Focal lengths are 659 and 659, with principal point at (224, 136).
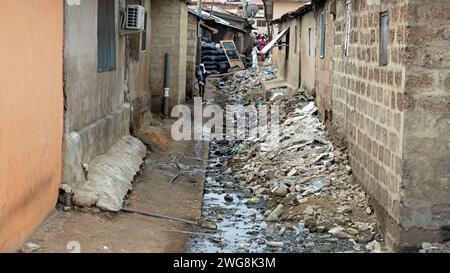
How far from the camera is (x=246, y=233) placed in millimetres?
8742

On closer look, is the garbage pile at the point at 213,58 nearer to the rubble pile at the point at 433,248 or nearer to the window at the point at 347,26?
the window at the point at 347,26

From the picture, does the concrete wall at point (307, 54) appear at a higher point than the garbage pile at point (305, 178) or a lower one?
higher

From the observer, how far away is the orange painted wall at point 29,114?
5.67 meters

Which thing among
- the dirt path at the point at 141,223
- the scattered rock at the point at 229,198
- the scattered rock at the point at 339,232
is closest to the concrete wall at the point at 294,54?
the dirt path at the point at 141,223

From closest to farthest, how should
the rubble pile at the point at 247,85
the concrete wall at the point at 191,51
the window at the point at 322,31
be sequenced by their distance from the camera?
the window at the point at 322,31 → the concrete wall at the point at 191,51 → the rubble pile at the point at 247,85

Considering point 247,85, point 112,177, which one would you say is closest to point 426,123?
point 112,177

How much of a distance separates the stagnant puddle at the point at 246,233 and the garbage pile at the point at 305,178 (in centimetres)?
15

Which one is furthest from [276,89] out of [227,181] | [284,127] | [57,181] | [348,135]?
[57,181]

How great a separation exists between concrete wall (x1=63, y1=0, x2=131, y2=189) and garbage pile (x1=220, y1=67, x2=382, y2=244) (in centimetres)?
269

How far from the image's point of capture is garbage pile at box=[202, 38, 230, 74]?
32981 millimetres

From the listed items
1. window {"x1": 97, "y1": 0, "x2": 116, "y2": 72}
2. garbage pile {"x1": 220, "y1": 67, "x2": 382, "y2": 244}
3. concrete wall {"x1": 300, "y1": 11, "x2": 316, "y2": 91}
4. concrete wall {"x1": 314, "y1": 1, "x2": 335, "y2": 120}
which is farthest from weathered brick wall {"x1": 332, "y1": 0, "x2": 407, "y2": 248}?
concrete wall {"x1": 300, "y1": 11, "x2": 316, "y2": 91}

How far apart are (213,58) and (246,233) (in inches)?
990

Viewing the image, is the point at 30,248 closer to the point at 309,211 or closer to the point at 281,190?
the point at 309,211
